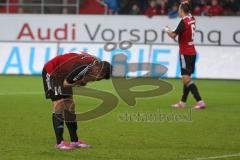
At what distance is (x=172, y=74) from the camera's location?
25.7 meters

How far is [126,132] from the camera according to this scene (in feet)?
44.1

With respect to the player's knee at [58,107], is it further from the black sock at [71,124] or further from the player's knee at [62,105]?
the black sock at [71,124]

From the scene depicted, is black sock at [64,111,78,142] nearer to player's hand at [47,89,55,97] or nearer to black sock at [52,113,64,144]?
black sock at [52,113,64,144]

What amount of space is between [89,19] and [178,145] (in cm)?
2085

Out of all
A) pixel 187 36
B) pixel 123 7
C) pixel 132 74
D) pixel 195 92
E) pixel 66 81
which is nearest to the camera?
pixel 66 81

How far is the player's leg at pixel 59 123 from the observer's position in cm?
1136

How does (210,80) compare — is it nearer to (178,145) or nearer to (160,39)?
(160,39)

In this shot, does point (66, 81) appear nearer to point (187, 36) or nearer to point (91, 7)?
point (187, 36)

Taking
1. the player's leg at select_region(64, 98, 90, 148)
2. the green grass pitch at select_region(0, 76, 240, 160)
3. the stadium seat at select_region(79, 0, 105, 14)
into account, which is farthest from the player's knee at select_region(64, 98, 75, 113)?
the stadium seat at select_region(79, 0, 105, 14)

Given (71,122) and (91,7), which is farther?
(91,7)

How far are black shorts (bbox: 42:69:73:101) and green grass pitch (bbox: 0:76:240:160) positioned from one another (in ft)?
2.68

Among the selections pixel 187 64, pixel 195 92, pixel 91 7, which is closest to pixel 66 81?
pixel 195 92

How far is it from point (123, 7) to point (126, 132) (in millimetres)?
19778

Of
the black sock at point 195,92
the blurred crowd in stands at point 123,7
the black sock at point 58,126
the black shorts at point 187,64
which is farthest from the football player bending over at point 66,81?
the blurred crowd in stands at point 123,7
